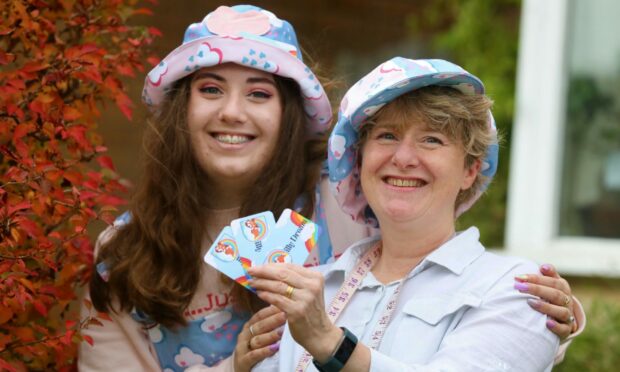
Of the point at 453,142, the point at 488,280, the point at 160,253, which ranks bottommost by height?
the point at 160,253

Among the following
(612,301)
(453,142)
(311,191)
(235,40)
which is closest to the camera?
(453,142)

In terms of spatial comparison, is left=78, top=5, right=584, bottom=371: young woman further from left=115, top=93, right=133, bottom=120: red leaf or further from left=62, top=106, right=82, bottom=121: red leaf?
left=62, top=106, right=82, bottom=121: red leaf

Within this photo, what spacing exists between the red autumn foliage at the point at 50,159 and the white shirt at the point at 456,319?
0.79m

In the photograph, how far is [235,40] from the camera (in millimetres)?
3369

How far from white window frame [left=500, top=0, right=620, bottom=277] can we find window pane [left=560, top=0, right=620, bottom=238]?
5cm

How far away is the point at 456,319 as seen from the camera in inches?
107

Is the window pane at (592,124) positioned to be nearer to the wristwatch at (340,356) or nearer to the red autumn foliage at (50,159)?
the red autumn foliage at (50,159)

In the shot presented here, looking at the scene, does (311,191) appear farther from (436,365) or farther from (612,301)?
(612,301)

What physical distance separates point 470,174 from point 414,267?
12.0 inches

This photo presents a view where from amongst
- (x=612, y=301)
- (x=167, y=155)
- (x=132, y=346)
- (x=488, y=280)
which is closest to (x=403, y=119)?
(x=488, y=280)

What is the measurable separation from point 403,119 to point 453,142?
146 millimetres

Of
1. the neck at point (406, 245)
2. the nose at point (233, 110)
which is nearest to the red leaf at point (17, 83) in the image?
the nose at point (233, 110)

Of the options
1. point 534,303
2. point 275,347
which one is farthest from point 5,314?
point 534,303

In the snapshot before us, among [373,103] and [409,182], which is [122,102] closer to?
[373,103]
